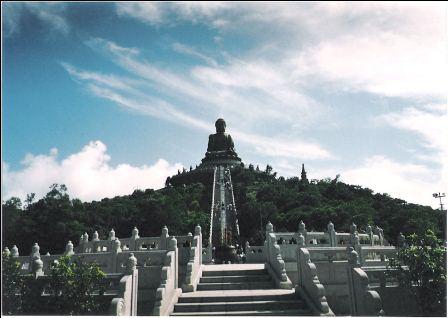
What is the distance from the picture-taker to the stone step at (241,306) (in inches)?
430

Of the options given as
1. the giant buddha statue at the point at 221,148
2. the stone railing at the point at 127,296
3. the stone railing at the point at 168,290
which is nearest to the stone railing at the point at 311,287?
the stone railing at the point at 168,290

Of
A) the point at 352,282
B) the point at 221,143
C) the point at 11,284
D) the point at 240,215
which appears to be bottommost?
the point at 352,282

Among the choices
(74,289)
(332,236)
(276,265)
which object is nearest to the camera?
(74,289)

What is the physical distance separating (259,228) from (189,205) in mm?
13445

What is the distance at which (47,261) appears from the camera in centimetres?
1341

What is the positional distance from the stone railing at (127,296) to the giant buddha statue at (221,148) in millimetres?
64191

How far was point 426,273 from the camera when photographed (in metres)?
10.3

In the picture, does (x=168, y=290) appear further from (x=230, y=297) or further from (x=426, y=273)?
(x=426, y=273)

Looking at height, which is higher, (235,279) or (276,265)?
(276,265)

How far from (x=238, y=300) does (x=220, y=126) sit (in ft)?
213

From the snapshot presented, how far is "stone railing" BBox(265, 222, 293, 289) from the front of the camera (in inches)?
515

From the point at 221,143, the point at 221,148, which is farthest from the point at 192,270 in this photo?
the point at 221,148

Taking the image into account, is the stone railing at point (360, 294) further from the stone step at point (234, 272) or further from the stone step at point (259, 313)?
the stone step at point (234, 272)

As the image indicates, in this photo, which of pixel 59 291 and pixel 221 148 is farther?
pixel 221 148
